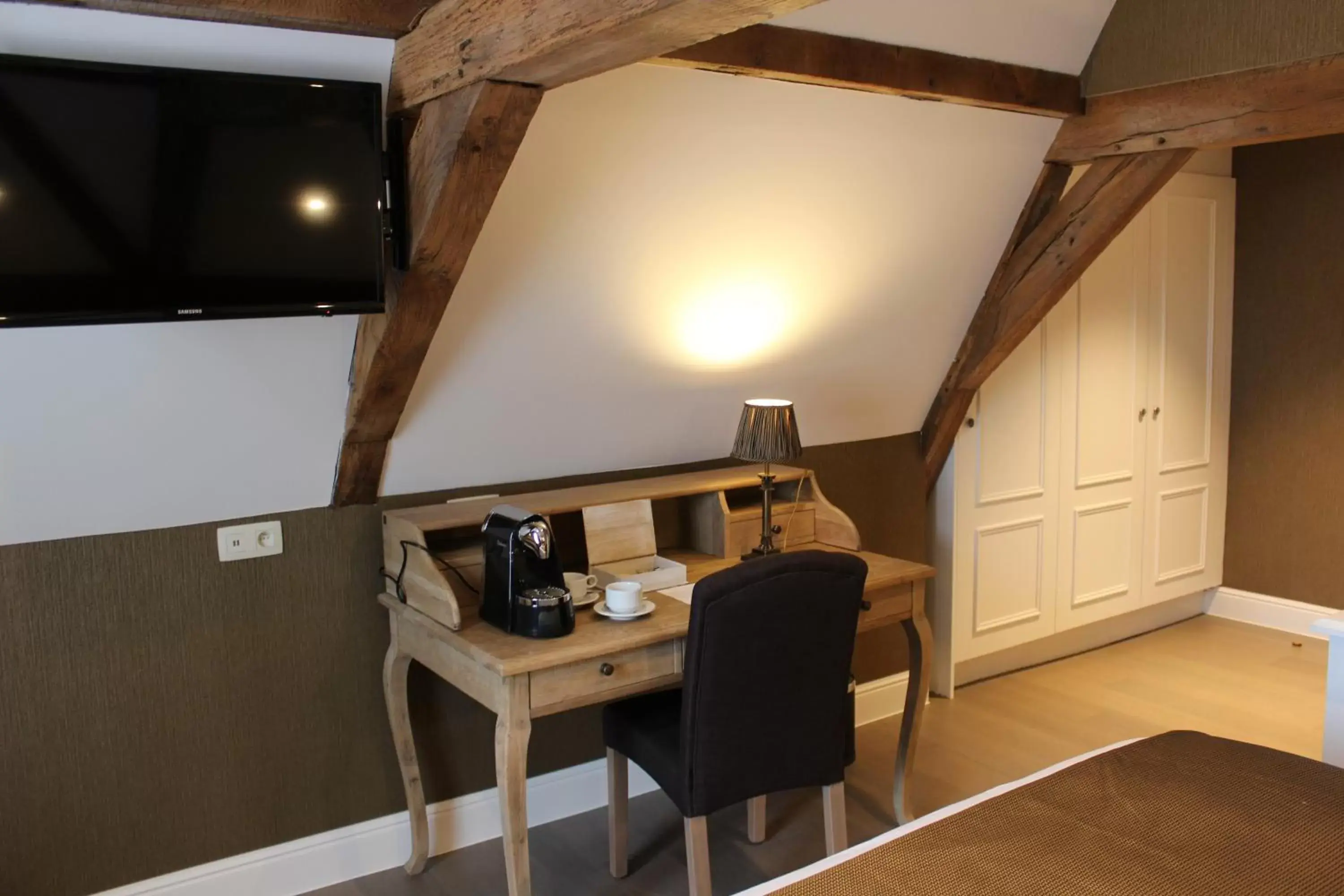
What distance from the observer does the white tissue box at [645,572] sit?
9.49 feet

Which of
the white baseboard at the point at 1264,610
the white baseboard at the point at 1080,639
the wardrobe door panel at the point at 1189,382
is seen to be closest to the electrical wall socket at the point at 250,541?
the white baseboard at the point at 1080,639

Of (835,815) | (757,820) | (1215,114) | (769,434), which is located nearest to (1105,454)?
(1215,114)

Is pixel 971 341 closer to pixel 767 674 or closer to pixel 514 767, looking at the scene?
pixel 767 674

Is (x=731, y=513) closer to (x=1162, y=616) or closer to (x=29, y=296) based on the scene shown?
(x=29, y=296)

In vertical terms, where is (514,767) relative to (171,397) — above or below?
below

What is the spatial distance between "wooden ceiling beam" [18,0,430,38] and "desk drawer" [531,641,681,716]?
1310 mm

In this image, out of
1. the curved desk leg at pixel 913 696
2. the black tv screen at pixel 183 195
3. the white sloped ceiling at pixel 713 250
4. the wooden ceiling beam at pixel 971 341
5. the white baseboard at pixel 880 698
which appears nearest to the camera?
the black tv screen at pixel 183 195

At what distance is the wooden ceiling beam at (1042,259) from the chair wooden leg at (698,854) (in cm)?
189

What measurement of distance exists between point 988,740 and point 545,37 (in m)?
2.84

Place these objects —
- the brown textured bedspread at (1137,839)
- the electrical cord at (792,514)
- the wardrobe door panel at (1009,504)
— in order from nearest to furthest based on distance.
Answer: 1. the brown textured bedspread at (1137,839)
2. the electrical cord at (792,514)
3. the wardrobe door panel at (1009,504)

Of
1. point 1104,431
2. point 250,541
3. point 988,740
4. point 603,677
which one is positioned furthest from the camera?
point 1104,431

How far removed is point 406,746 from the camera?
2887 mm

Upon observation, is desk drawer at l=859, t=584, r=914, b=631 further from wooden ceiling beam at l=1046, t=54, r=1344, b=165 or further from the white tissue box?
wooden ceiling beam at l=1046, t=54, r=1344, b=165

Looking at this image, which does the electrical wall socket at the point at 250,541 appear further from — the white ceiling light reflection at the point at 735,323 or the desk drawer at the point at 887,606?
the desk drawer at the point at 887,606
